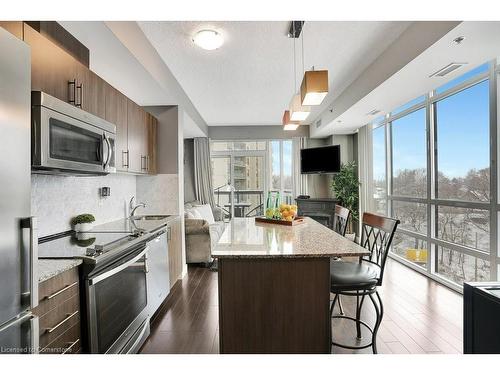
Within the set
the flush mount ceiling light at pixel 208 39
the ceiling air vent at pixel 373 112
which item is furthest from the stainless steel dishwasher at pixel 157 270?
the ceiling air vent at pixel 373 112

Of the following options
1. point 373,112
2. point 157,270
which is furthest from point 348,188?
point 157,270

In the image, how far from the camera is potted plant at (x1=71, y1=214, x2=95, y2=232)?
2.40 meters

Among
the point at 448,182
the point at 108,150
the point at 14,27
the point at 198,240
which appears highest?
the point at 14,27

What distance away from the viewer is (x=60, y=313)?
1.36 meters

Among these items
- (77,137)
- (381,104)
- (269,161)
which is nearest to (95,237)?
(77,137)

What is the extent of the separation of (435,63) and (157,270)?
10.5 ft

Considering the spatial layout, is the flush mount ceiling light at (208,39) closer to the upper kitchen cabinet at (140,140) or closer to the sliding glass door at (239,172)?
the upper kitchen cabinet at (140,140)

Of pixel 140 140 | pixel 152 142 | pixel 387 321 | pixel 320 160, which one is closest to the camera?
pixel 387 321

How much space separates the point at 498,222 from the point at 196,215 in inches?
153

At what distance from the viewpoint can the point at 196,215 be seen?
191 inches

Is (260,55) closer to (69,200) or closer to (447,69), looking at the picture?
(447,69)

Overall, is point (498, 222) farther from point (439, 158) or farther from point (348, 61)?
point (348, 61)

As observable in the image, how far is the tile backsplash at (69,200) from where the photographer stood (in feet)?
6.73

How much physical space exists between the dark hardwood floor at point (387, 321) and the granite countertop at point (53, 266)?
111 cm
